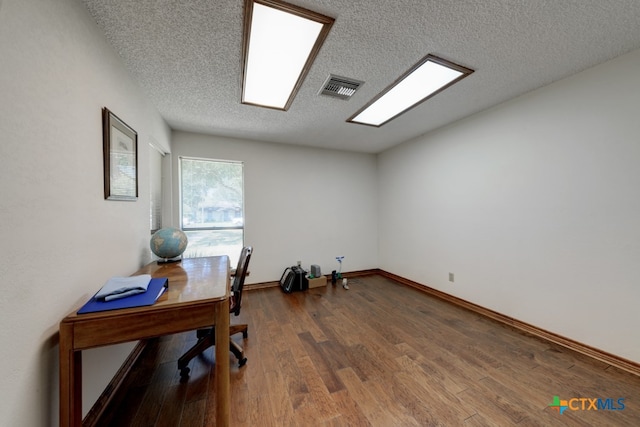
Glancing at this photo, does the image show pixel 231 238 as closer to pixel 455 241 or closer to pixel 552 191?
pixel 455 241

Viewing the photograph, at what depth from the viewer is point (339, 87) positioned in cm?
212

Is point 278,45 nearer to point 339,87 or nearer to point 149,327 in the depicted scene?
point 339,87

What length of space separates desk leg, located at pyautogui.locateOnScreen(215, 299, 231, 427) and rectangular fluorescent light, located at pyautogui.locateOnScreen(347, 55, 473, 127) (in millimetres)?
→ 2274

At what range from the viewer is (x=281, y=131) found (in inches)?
127

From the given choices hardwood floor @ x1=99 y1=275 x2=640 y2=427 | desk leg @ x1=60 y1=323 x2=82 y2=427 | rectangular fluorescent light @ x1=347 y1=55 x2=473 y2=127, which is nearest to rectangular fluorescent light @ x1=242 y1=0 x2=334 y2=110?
rectangular fluorescent light @ x1=347 y1=55 x2=473 y2=127

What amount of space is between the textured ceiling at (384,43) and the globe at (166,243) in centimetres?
136

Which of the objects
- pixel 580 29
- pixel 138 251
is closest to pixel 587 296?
pixel 580 29

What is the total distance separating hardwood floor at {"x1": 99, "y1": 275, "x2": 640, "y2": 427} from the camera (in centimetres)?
136

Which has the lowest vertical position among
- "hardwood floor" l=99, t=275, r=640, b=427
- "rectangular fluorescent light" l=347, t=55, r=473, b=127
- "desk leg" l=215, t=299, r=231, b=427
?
"hardwood floor" l=99, t=275, r=640, b=427

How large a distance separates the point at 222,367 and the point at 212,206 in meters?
2.67

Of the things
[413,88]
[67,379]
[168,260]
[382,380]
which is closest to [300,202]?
[168,260]

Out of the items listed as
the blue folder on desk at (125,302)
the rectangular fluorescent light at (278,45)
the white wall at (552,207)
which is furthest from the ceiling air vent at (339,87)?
the blue folder on desk at (125,302)

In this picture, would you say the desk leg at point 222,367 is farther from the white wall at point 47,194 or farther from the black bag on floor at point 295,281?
the black bag on floor at point 295,281

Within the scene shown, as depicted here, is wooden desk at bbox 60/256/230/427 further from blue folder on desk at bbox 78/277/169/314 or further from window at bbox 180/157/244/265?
window at bbox 180/157/244/265
